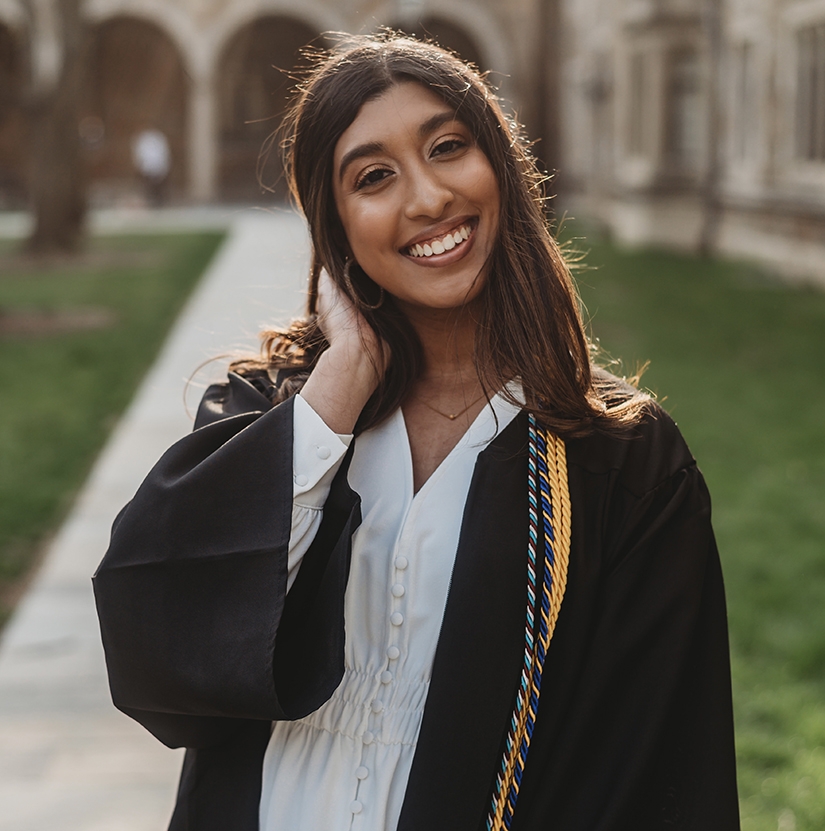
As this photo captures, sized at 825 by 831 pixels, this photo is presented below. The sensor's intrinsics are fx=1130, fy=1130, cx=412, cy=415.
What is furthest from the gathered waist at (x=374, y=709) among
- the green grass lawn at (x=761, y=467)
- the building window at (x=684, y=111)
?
the building window at (x=684, y=111)

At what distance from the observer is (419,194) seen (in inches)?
69.6

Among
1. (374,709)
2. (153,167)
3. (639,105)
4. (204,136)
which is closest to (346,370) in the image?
(374,709)

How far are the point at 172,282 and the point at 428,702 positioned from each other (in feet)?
43.7

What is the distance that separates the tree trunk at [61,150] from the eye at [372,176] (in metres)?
15.7

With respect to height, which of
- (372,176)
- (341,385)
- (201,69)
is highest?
(201,69)

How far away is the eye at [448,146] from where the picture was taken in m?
1.80

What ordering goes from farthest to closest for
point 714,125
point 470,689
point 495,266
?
point 714,125
point 495,266
point 470,689

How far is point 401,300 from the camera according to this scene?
77.9 inches

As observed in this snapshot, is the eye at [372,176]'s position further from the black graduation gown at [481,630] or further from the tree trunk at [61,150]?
the tree trunk at [61,150]

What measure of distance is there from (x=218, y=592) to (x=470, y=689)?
1.28 feet

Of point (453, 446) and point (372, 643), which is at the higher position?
point (453, 446)

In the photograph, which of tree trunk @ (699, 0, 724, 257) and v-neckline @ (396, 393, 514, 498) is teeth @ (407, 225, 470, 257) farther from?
tree trunk @ (699, 0, 724, 257)

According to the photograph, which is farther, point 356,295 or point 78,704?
point 78,704

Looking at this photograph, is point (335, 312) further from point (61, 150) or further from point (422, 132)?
point (61, 150)
